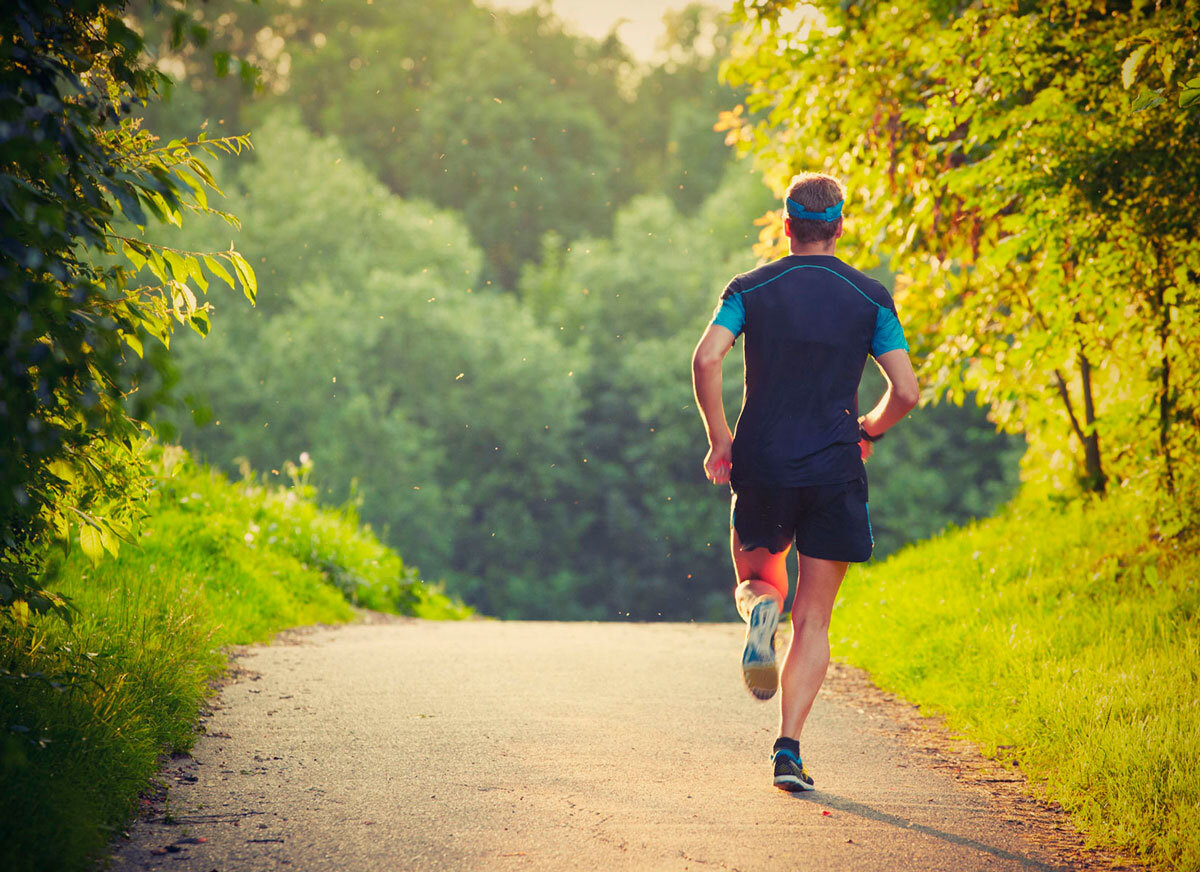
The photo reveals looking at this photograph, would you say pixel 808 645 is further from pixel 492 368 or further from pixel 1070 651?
pixel 492 368

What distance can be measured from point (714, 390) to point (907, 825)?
1.65m

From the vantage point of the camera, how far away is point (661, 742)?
198 inches

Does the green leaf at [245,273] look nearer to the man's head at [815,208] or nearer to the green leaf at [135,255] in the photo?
the green leaf at [135,255]

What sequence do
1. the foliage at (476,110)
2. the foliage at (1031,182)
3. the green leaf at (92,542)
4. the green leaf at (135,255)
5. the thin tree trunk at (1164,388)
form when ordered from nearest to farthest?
the green leaf at (135,255) → the green leaf at (92,542) → the foliage at (1031,182) → the thin tree trunk at (1164,388) → the foliage at (476,110)

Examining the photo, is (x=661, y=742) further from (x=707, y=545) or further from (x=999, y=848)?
(x=707, y=545)

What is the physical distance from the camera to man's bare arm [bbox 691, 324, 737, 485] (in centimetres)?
420

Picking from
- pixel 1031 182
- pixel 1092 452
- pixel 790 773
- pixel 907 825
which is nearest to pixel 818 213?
pixel 790 773

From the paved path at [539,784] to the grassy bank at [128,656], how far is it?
0.20 metres

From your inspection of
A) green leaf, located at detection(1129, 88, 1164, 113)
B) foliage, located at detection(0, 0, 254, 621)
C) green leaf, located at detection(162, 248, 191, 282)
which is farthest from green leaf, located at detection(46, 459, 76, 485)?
green leaf, located at detection(1129, 88, 1164, 113)

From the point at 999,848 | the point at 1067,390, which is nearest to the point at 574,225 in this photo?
the point at 1067,390

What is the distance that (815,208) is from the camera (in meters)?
4.35

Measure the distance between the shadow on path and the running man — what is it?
0.09 m

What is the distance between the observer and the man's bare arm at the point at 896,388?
4.34 m

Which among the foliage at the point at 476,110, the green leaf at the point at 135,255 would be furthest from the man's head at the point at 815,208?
the foliage at the point at 476,110
